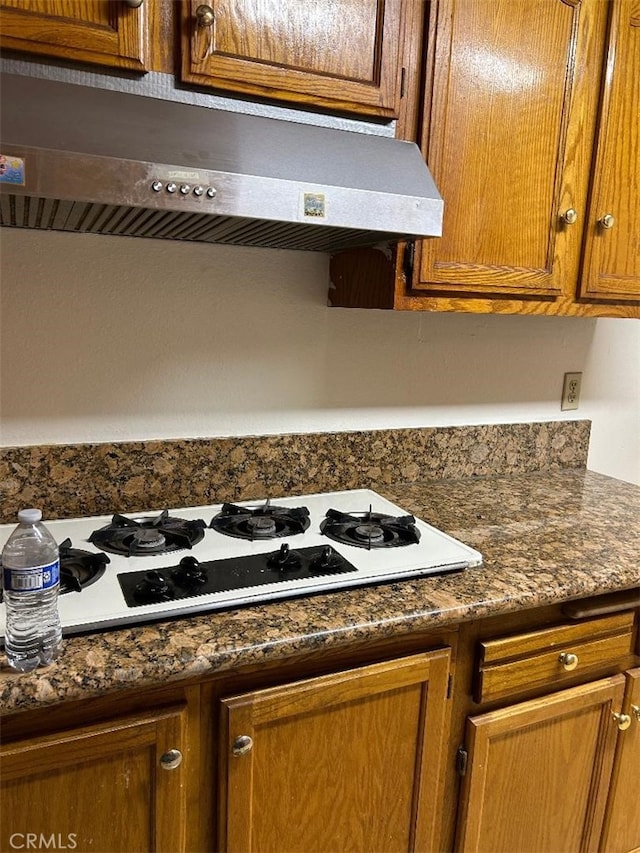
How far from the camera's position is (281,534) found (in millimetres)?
1193

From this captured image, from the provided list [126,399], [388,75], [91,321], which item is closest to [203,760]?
[126,399]

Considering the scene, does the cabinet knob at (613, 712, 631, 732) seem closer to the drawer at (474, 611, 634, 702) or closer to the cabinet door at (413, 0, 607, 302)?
the drawer at (474, 611, 634, 702)

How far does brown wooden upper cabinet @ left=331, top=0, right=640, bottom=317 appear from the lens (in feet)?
3.95

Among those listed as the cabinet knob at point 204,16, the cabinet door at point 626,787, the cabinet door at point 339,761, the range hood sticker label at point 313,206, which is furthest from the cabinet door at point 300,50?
the cabinet door at point 626,787

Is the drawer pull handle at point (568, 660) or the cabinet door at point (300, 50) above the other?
the cabinet door at point (300, 50)

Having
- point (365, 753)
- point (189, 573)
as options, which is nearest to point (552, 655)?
point (365, 753)

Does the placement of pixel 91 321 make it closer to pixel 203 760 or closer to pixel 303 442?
pixel 303 442

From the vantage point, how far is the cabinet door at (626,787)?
1.23 m

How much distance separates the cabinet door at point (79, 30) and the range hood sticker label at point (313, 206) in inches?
12.6

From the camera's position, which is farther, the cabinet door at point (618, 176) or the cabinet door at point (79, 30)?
the cabinet door at point (618, 176)

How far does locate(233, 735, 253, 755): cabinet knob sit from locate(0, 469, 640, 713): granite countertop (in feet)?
0.42

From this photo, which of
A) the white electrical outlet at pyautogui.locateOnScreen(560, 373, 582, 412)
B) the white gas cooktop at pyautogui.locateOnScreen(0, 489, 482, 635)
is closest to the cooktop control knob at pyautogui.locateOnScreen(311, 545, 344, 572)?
the white gas cooktop at pyautogui.locateOnScreen(0, 489, 482, 635)

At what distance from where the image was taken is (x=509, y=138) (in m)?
1.26

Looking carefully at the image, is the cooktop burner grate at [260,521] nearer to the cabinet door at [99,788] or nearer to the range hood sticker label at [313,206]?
the cabinet door at [99,788]
